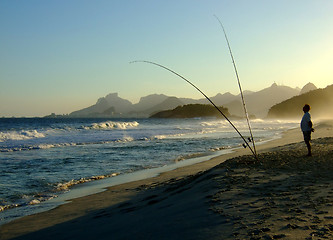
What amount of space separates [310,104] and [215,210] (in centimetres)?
12326

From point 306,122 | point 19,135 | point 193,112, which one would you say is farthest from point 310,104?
point 306,122

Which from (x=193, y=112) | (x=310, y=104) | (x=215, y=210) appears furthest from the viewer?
(x=193, y=112)

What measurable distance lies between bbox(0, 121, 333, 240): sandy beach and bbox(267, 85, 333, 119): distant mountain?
99327 millimetres

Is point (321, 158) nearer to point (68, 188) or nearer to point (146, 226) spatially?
point (146, 226)

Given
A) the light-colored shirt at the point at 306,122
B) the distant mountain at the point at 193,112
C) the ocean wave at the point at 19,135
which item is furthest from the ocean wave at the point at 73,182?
the distant mountain at the point at 193,112

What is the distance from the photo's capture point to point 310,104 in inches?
4510

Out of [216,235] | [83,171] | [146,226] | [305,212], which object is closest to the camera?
[216,235]

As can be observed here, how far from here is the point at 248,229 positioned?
314 centimetres

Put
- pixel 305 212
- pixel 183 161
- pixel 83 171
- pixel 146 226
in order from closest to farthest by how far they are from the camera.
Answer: pixel 305 212 → pixel 146 226 → pixel 83 171 → pixel 183 161

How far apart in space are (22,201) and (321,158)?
7290 mm

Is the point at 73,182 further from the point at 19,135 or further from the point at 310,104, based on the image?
the point at 310,104

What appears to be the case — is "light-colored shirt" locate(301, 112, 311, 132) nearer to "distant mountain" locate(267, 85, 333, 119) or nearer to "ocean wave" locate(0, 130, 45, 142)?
"ocean wave" locate(0, 130, 45, 142)

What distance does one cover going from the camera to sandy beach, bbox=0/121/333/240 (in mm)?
3215

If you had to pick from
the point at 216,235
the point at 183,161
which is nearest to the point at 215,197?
the point at 216,235
